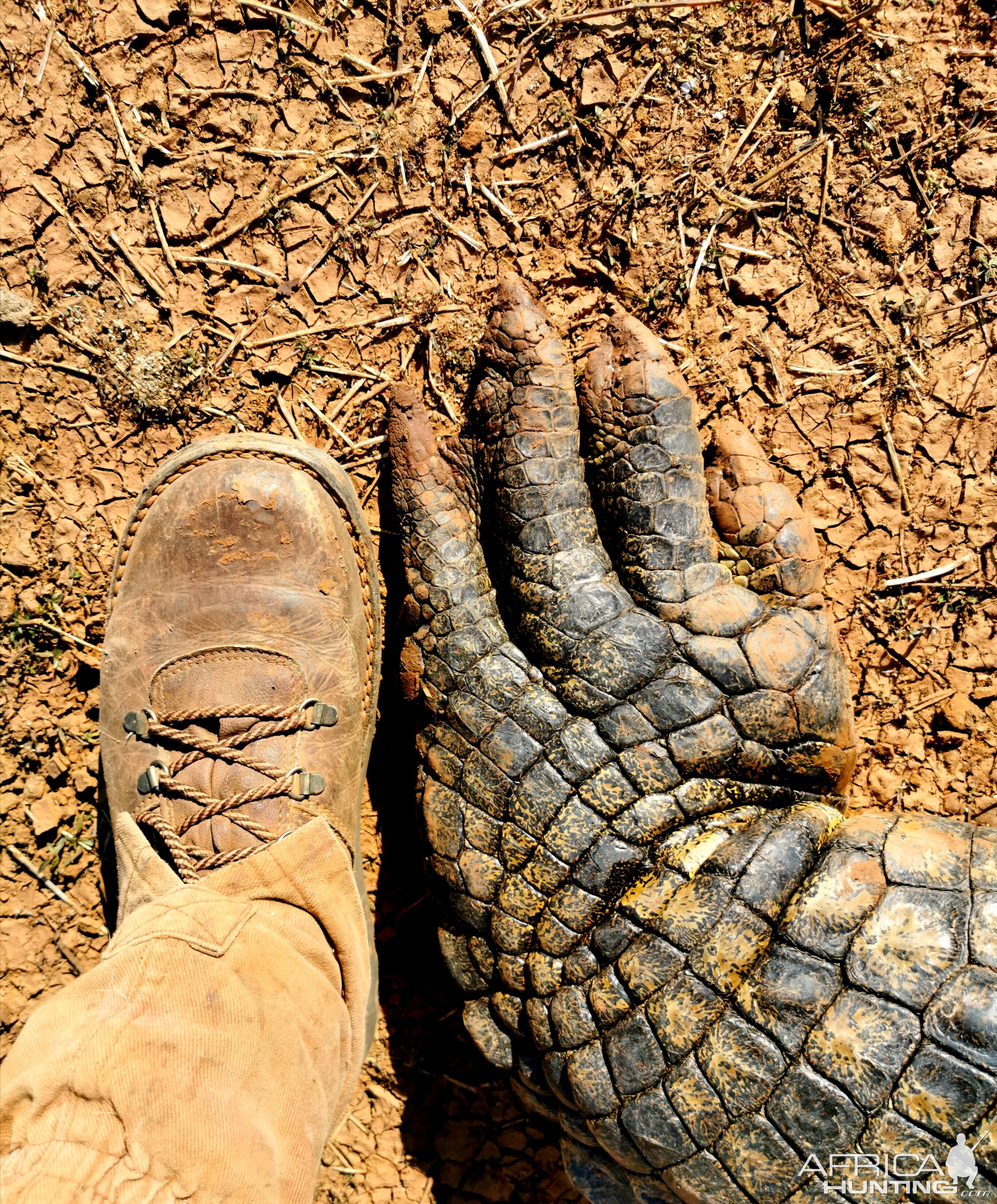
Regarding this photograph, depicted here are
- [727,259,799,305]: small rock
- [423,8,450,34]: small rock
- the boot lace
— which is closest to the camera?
the boot lace

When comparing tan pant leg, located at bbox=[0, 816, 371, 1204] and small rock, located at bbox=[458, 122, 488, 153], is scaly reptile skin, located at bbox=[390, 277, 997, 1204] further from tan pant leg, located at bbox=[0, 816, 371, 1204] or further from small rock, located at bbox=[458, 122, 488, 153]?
small rock, located at bbox=[458, 122, 488, 153]

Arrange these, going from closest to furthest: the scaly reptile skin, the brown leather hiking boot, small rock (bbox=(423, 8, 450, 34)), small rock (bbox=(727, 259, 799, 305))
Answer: the scaly reptile skin, the brown leather hiking boot, small rock (bbox=(423, 8, 450, 34)), small rock (bbox=(727, 259, 799, 305))

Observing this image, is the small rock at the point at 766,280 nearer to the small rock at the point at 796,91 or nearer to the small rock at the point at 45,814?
the small rock at the point at 796,91

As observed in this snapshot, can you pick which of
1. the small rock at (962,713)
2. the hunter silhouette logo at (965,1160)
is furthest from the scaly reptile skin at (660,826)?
the small rock at (962,713)

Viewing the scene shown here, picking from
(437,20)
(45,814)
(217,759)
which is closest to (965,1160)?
(217,759)

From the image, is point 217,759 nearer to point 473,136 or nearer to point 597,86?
point 473,136

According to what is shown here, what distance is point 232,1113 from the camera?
1.80 metres

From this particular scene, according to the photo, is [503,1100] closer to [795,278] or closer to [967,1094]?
[967,1094]

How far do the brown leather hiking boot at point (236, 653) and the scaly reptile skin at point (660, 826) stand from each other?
1.00ft

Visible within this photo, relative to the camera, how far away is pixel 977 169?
2.81 m

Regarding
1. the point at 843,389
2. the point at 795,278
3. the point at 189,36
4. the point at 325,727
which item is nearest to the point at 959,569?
the point at 843,389

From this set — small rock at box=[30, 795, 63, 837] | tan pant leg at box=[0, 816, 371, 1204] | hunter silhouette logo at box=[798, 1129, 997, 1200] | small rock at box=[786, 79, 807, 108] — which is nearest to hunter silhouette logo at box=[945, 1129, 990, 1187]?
hunter silhouette logo at box=[798, 1129, 997, 1200]

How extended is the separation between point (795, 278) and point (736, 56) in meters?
0.77

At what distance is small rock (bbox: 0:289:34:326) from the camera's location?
9.21 feet
